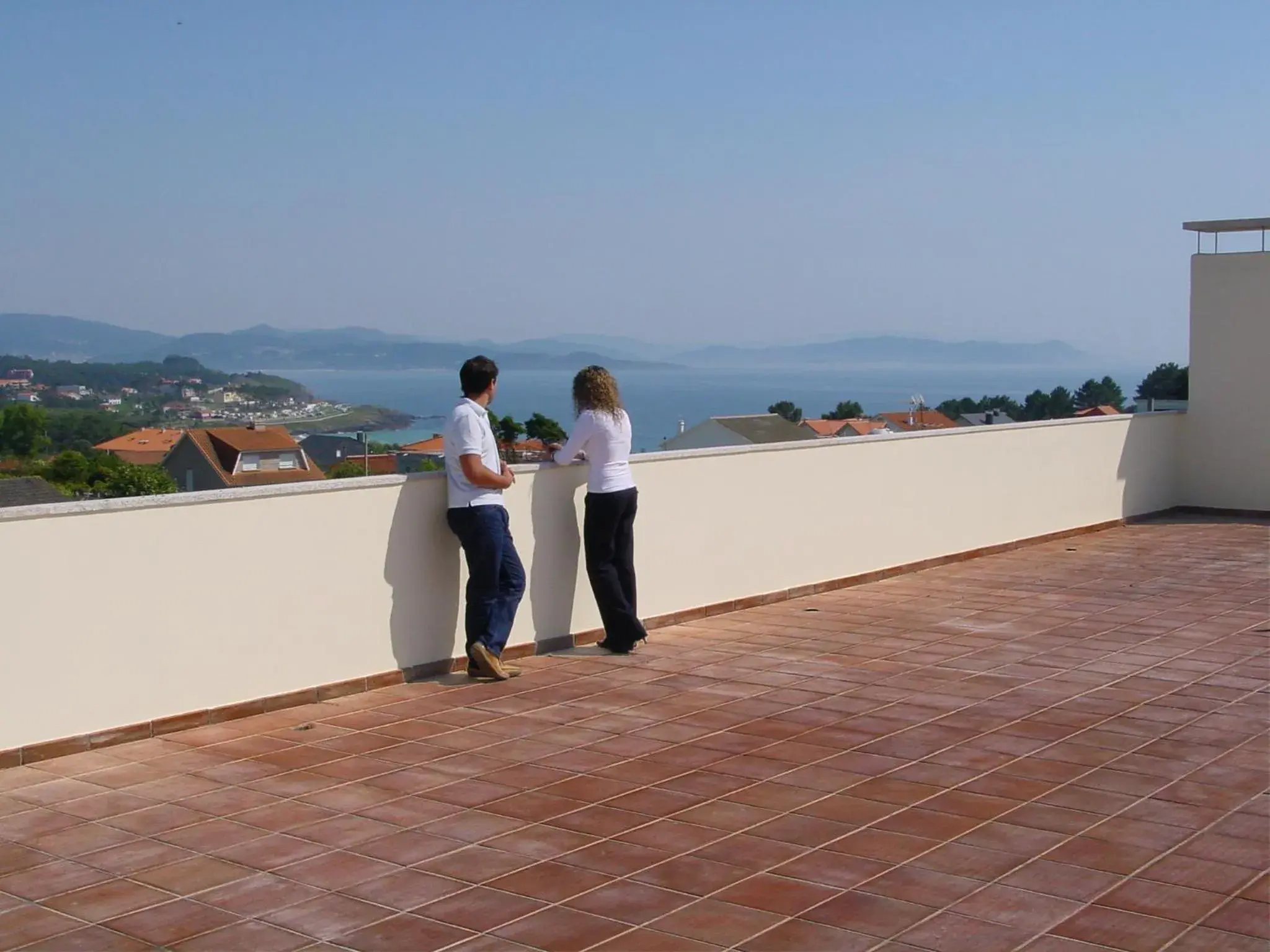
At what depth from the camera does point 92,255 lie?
292 ft

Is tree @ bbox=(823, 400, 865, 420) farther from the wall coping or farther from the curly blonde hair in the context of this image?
the curly blonde hair

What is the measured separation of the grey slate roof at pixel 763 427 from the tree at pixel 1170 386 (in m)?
4.29

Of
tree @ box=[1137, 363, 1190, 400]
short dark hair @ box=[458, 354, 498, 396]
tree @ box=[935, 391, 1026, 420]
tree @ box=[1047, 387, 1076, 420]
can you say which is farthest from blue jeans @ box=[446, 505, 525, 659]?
tree @ box=[935, 391, 1026, 420]

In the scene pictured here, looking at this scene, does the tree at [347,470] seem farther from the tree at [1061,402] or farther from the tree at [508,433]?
the tree at [1061,402]

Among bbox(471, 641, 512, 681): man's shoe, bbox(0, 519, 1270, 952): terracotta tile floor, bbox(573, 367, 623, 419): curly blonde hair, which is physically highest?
bbox(573, 367, 623, 419): curly blonde hair

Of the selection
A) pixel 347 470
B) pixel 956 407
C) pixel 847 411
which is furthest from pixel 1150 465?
pixel 956 407

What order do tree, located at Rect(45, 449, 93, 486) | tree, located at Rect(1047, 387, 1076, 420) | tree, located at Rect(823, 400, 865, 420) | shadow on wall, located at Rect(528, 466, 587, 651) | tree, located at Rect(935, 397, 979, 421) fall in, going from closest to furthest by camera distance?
shadow on wall, located at Rect(528, 466, 587, 651) → tree, located at Rect(45, 449, 93, 486) → tree, located at Rect(1047, 387, 1076, 420) → tree, located at Rect(935, 397, 979, 421) → tree, located at Rect(823, 400, 865, 420)

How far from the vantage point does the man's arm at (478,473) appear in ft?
22.3

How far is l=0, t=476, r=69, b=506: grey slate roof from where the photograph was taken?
19.2 feet

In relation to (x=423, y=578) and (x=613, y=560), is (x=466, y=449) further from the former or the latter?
(x=613, y=560)

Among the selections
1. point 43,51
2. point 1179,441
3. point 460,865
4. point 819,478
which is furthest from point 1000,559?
point 43,51

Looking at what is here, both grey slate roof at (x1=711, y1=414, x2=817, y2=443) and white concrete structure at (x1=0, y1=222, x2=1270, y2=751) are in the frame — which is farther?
grey slate roof at (x1=711, y1=414, x2=817, y2=443)

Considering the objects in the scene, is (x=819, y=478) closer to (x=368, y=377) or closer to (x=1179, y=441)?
(x=1179, y=441)

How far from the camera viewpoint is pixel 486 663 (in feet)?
22.3
